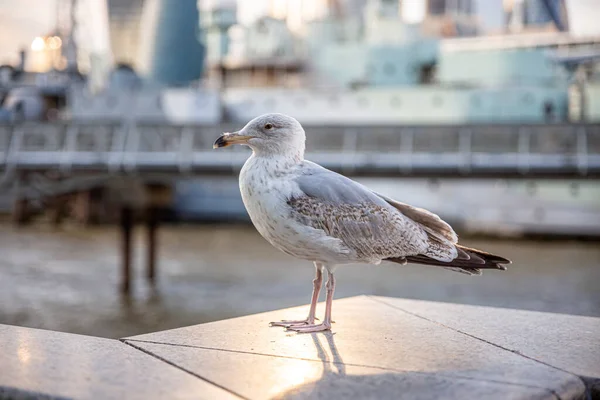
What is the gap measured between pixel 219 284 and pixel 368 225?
2388 cm

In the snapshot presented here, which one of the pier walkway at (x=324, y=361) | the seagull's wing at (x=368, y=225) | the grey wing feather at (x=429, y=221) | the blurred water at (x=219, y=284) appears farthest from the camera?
the blurred water at (x=219, y=284)

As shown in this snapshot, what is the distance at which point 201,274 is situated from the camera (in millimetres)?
29656

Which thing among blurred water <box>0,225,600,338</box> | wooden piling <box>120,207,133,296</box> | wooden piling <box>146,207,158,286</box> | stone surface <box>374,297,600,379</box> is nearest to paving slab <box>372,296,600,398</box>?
stone surface <box>374,297,600,379</box>

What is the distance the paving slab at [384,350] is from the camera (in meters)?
3.06

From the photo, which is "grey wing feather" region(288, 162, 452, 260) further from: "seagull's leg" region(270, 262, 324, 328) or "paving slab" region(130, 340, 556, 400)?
"paving slab" region(130, 340, 556, 400)

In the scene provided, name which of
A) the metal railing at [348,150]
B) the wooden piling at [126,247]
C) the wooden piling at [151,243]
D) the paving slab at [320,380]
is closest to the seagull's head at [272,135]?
the paving slab at [320,380]

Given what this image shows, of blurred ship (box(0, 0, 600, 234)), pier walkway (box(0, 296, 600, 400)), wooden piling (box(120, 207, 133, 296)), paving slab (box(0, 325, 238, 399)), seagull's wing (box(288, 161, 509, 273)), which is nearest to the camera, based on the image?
paving slab (box(0, 325, 238, 399))

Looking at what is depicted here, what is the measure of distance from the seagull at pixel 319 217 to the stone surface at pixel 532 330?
37 centimetres

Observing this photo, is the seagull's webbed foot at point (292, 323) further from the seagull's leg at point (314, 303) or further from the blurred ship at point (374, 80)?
the blurred ship at point (374, 80)

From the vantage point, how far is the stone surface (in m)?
3.44

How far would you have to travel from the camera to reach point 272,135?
12.7 feet

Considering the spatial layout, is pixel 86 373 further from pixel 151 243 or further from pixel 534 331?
pixel 151 243

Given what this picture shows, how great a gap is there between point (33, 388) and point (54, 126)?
27.6 metres

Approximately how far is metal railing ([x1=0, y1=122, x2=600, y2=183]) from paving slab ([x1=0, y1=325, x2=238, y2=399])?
20.3 meters
